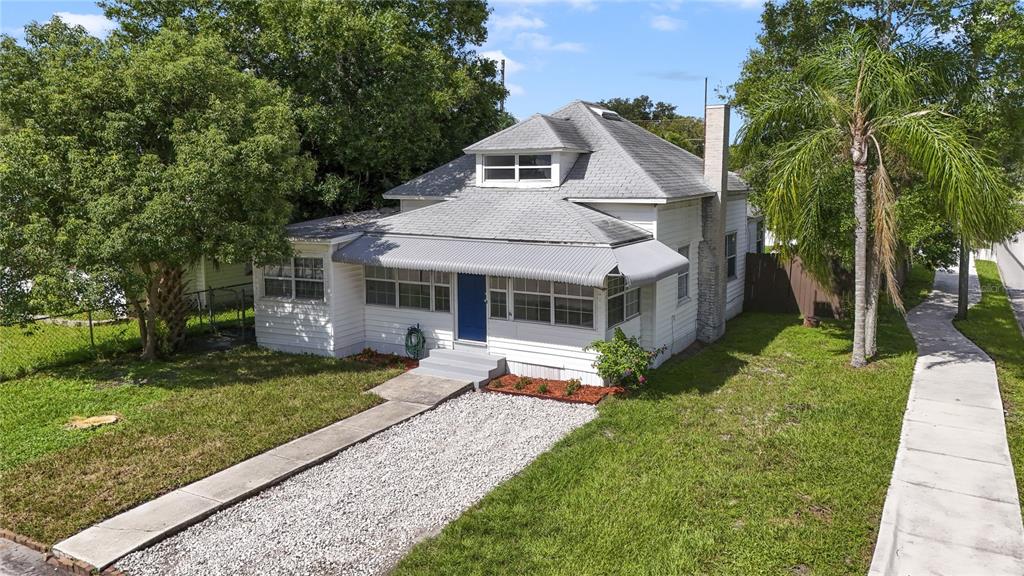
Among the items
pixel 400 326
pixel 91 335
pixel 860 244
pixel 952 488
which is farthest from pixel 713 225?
pixel 91 335

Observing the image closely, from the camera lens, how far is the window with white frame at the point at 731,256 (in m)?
21.3

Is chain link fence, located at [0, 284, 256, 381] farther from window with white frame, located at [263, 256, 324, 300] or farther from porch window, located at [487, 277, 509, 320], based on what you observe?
porch window, located at [487, 277, 509, 320]

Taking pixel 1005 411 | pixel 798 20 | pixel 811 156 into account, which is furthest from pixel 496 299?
pixel 798 20

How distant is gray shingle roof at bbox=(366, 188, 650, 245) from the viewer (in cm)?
1483

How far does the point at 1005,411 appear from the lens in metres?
12.8

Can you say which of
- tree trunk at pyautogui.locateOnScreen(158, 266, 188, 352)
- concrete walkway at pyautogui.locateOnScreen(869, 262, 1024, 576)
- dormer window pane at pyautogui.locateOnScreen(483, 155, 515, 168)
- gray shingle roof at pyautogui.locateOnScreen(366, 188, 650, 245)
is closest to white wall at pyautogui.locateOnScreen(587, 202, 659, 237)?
gray shingle roof at pyautogui.locateOnScreen(366, 188, 650, 245)

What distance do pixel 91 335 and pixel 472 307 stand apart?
30.0ft

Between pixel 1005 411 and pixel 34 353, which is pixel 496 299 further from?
pixel 34 353

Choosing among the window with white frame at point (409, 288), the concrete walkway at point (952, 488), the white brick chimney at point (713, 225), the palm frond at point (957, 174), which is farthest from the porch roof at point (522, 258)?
the concrete walkway at point (952, 488)

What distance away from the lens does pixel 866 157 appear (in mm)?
15344

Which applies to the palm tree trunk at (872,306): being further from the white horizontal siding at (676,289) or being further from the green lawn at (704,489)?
the white horizontal siding at (676,289)

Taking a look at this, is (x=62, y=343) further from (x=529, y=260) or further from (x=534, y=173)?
(x=534, y=173)

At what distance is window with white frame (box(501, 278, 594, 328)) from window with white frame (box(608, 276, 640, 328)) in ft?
1.54

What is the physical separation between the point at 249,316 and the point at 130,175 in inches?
351
